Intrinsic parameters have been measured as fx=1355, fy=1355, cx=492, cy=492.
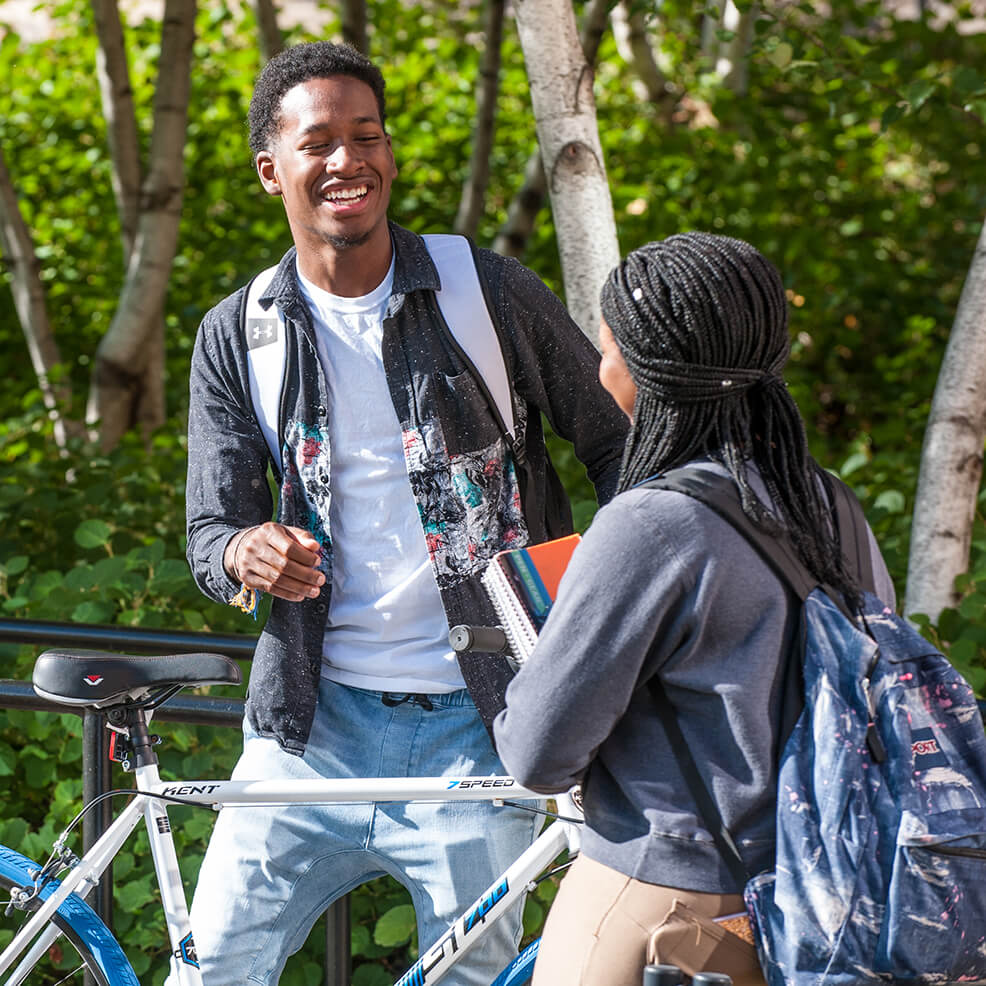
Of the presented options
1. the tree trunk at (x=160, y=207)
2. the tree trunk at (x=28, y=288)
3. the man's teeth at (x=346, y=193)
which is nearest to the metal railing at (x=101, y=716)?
the man's teeth at (x=346, y=193)

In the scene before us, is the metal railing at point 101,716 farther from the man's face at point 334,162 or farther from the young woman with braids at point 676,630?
the young woman with braids at point 676,630

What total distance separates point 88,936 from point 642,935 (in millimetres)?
1160

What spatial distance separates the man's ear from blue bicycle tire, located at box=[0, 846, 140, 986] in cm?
124

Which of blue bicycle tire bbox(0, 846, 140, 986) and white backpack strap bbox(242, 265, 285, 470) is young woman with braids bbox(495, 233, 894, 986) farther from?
blue bicycle tire bbox(0, 846, 140, 986)

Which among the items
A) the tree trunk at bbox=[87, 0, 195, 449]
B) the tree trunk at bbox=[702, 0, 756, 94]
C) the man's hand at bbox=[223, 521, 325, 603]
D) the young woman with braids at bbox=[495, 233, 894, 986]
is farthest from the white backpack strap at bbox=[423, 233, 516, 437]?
the tree trunk at bbox=[702, 0, 756, 94]

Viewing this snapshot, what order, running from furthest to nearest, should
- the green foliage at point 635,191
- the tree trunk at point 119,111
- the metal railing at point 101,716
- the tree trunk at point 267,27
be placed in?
1. the green foliage at point 635,191
2. the tree trunk at point 267,27
3. the tree trunk at point 119,111
4. the metal railing at point 101,716

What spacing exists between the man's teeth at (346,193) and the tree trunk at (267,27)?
4.78 m

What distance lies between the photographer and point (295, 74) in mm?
2256

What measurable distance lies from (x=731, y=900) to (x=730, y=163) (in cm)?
672

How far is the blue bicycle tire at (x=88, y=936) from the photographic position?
2287mm

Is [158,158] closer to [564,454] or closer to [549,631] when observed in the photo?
[564,454]

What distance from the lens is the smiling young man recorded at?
7.05ft

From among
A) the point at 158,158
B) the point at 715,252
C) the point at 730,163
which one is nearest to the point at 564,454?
the point at 158,158

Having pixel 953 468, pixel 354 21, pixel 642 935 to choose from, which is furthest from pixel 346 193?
pixel 354 21
